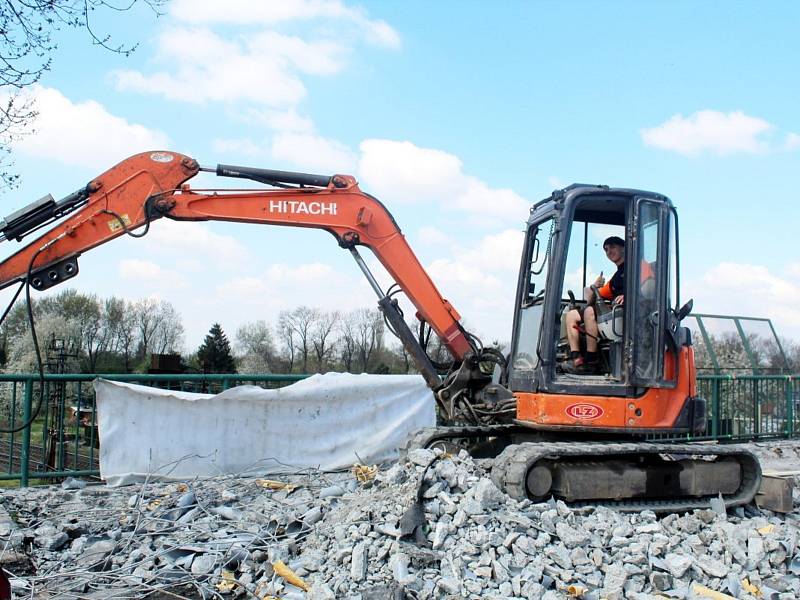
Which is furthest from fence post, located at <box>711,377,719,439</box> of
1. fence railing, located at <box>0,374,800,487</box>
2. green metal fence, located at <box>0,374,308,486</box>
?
green metal fence, located at <box>0,374,308,486</box>

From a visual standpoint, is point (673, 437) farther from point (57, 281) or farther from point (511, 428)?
point (57, 281)

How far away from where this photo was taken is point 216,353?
3644 centimetres

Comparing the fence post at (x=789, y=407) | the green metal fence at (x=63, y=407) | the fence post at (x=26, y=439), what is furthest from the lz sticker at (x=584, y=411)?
the fence post at (x=789, y=407)

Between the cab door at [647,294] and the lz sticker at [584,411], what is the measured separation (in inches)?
15.7

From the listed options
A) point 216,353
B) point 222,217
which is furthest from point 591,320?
point 216,353

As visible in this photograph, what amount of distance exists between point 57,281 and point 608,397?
4.93 metres

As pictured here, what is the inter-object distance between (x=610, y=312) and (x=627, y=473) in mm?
1431

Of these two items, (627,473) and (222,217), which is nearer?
(627,473)

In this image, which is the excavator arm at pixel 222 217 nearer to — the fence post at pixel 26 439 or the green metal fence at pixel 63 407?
the green metal fence at pixel 63 407

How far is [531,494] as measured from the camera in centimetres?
611

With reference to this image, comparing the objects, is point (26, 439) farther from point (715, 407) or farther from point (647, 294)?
point (715, 407)

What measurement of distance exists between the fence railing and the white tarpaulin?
1.33 feet

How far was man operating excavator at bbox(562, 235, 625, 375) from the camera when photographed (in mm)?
6691

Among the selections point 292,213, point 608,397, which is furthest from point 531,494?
point 292,213
